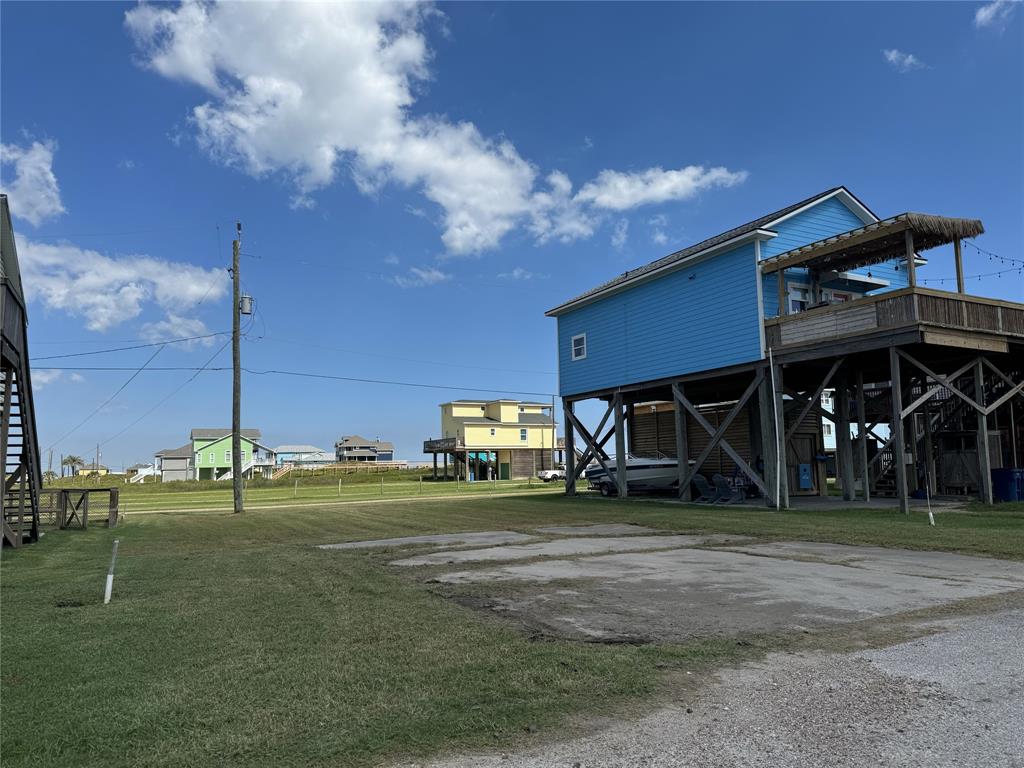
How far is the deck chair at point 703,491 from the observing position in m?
22.6

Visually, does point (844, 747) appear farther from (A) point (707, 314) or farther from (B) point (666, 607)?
(A) point (707, 314)

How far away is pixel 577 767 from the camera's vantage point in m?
3.28

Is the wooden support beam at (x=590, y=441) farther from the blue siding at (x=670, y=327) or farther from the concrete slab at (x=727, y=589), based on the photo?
the concrete slab at (x=727, y=589)

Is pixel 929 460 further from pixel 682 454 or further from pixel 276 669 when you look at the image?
pixel 276 669

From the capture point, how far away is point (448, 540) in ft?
43.7

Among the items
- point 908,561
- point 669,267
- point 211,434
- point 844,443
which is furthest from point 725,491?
point 211,434

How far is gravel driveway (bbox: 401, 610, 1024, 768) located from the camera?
10.9ft

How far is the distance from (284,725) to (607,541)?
31.0 feet

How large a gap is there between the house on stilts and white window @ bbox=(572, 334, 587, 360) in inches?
3.6

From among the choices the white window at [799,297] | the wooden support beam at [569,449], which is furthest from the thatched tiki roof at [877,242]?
the wooden support beam at [569,449]

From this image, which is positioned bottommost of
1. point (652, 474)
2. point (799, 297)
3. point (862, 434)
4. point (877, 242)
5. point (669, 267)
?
point (652, 474)

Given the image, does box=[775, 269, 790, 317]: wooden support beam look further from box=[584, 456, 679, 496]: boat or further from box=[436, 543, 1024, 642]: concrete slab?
box=[436, 543, 1024, 642]: concrete slab

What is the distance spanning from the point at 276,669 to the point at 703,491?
19967mm

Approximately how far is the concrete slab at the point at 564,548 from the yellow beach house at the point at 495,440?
46265 mm
